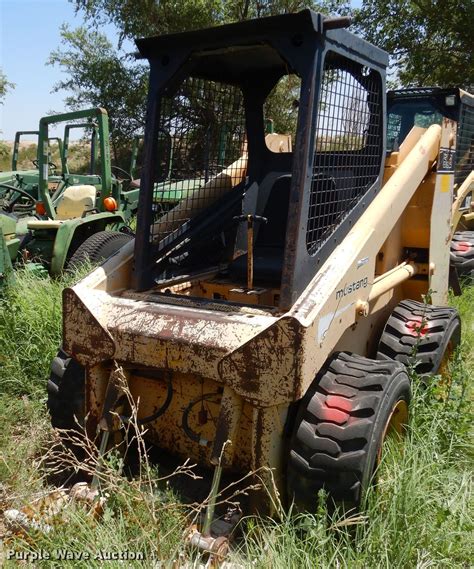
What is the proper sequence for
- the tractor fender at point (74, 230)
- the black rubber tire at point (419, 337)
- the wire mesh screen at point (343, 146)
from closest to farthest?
1. the wire mesh screen at point (343, 146)
2. the black rubber tire at point (419, 337)
3. the tractor fender at point (74, 230)

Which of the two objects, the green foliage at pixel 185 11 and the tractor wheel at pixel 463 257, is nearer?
the tractor wheel at pixel 463 257

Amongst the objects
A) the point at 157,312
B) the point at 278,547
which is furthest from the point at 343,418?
the point at 157,312

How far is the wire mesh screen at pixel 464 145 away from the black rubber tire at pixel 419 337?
3258 millimetres

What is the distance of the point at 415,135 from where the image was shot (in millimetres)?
3680

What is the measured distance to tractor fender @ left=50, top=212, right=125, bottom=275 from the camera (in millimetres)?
6188

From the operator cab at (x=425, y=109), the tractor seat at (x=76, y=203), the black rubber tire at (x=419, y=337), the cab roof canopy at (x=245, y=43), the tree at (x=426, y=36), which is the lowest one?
the black rubber tire at (x=419, y=337)

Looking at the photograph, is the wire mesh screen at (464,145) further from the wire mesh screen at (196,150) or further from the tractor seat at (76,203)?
the tractor seat at (76,203)

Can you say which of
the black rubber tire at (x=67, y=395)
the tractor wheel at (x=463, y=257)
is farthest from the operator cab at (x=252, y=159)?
the tractor wheel at (x=463, y=257)

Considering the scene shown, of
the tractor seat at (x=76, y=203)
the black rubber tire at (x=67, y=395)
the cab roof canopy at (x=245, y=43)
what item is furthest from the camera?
the tractor seat at (x=76, y=203)

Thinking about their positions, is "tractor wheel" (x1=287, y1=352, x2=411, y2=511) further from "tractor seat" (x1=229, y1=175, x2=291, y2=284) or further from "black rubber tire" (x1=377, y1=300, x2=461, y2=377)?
"tractor seat" (x1=229, y1=175, x2=291, y2=284)

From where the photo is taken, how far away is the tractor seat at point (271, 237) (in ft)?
10.8

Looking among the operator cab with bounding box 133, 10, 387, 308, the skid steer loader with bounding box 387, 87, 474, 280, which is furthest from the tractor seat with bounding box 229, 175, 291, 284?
the skid steer loader with bounding box 387, 87, 474, 280

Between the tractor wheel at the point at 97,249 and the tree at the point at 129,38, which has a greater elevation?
the tree at the point at 129,38

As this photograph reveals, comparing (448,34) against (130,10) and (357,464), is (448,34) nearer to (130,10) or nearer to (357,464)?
(130,10)
